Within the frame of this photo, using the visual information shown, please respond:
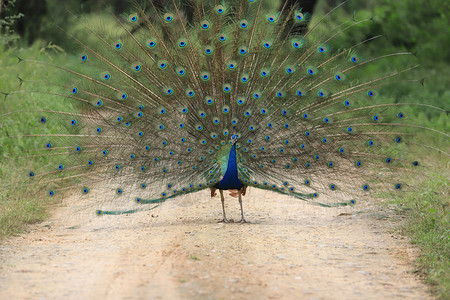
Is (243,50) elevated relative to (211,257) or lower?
elevated

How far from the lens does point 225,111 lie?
297 inches

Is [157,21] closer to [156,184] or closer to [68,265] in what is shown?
[156,184]

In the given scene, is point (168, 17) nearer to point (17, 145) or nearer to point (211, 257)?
point (211, 257)

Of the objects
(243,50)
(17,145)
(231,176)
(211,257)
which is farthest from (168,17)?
(17,145)

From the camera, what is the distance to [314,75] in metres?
7.55

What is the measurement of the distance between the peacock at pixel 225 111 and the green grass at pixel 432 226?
0.47 m

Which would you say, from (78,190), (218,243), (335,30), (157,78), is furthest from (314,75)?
(78,190)

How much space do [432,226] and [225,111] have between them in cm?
275

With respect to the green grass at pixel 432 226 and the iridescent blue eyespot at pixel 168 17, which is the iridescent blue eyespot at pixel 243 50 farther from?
the green grass at pixel 432 226

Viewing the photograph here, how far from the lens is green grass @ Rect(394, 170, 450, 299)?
5.28m

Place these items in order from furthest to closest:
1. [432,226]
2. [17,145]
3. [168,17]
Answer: [17,145]
[168,17]
[432,226]

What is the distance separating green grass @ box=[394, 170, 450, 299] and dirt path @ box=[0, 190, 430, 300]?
0.15 metres

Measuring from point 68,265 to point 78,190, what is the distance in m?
1.64

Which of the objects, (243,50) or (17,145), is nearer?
(243,50)
